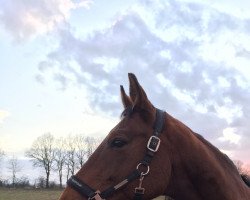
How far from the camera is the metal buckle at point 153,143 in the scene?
16.3 ft

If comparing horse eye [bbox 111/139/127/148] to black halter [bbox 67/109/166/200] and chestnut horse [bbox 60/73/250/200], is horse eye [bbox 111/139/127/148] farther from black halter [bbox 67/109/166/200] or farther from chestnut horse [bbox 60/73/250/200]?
black halter [bbox 67/109/166/200]

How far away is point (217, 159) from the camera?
552cm

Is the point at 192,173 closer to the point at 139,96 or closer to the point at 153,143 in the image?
the point at 153,143

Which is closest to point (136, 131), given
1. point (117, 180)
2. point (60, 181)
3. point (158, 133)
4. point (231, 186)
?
point (158, 133)

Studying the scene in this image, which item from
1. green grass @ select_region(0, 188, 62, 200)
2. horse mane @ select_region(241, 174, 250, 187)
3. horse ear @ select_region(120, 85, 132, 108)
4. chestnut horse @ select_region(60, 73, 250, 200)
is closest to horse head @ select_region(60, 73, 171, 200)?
chestnut horse @ select_region(60, 73, 250, 200)

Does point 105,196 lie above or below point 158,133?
below

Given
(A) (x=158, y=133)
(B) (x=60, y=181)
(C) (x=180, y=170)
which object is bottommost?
(C) (x=180, y=170)

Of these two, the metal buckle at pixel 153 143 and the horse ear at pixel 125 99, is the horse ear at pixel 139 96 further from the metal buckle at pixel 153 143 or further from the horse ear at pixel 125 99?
the metal buckle at pixel 153 143

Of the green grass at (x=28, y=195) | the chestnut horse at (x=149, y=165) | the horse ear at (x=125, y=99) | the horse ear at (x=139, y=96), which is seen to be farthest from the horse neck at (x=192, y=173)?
the green grass at (x=28, y=195)

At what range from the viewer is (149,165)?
4.91 meters

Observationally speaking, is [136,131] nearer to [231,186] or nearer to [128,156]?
[128,156]

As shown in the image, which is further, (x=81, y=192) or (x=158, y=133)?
(x=158, y=133)

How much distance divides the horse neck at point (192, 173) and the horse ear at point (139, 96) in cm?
34

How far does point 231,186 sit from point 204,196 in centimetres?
41
